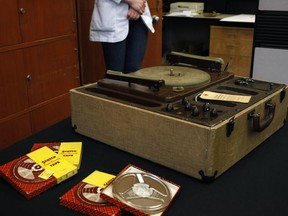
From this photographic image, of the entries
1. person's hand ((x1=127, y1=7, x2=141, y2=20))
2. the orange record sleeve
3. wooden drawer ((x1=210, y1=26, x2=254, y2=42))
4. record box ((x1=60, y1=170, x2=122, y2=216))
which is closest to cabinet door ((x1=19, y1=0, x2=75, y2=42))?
person's hand ((x1=127, y1=7, x2=141, y2=20))

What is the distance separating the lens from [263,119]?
0.94 meters

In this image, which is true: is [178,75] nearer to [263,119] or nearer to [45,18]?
[263,119]

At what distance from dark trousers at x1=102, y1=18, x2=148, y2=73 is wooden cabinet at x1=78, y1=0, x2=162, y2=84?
731 mm

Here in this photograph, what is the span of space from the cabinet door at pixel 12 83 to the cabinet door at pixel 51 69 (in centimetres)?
5

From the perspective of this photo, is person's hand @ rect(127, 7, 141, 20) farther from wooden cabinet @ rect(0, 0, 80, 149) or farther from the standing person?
wooden cabinet @ rect(0, 0, 80, 149)

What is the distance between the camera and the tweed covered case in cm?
78

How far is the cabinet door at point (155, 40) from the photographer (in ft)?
8.64

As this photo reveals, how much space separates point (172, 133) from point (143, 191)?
0.16 meters

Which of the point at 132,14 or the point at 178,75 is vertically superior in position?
the point at 132,14

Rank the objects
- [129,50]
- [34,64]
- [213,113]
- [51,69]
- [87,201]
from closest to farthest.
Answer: [87,201] → [213,113] → [129,50] → [34,64] → [51,69]

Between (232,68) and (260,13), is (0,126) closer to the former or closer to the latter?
(260,13)

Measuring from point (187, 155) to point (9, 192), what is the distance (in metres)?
0.39

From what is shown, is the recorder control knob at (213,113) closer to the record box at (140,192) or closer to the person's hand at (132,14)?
the record box at (140,192)

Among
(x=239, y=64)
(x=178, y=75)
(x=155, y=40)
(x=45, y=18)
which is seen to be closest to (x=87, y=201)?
(x=178, y=75)
